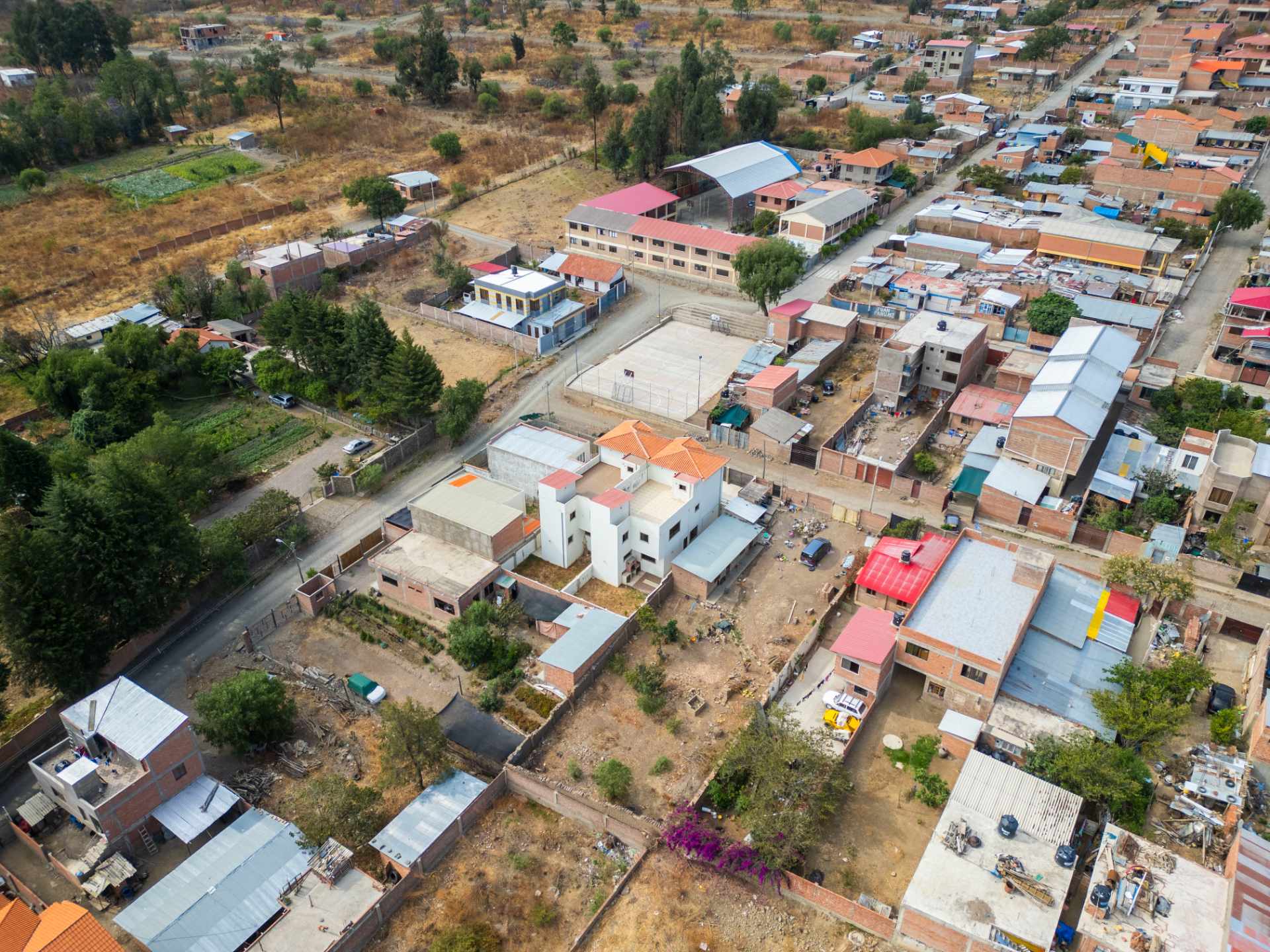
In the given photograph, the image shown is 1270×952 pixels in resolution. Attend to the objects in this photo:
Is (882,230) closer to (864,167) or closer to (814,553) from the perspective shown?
(864,167)

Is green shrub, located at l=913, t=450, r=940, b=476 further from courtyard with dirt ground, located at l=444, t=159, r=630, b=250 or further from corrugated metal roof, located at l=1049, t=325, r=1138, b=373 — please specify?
courtyard with dirt ground, located at l=444, t=159, r=630, b=250

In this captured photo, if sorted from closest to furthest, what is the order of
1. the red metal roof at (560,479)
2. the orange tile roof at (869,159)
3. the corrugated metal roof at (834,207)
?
the red metal roof at (560,479) < the corrugated metal roof at (834,207) < the orange tile roof at (869,159)

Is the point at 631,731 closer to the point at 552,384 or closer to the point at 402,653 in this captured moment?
the point at 402,653

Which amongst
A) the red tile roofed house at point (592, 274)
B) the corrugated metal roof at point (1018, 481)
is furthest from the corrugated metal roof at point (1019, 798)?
the red tile roofed house at point (592, 274)

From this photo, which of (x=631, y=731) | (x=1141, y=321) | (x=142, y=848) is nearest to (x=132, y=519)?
(x=142, y=848)

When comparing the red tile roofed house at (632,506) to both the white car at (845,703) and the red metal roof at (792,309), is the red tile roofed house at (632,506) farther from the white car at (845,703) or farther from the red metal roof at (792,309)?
the red metal roof at (792,309)

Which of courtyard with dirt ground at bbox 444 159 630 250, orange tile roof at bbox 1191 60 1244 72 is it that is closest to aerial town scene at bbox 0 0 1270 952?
courtyard with dirt ground at bbox 444 159 630 250
